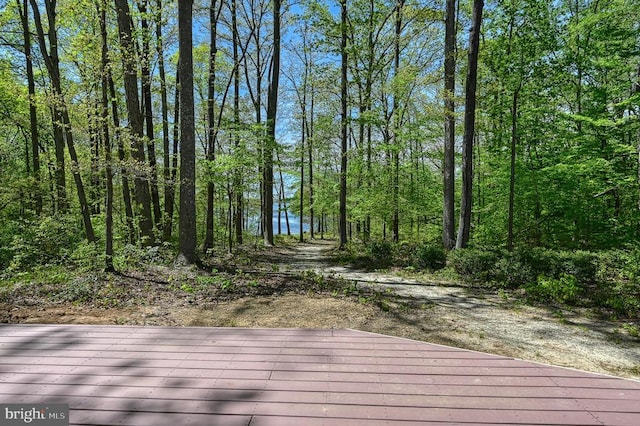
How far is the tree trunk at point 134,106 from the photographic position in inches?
287

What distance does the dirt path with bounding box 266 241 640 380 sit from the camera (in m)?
3.56

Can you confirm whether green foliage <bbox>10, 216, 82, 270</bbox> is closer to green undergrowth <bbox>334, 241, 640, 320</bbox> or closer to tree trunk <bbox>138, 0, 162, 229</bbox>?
tree trunk <bbox>138, 0, 162, 229</bbox>

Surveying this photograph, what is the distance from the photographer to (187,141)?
24.4 feet

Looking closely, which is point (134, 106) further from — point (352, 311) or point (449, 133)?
point (449, 133)

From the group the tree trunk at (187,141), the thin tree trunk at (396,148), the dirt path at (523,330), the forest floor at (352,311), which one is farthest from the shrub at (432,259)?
the tree trunk at (187,141)

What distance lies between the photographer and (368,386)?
2463mm

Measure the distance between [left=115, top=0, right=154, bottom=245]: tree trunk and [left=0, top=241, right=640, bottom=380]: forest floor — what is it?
2516 mm

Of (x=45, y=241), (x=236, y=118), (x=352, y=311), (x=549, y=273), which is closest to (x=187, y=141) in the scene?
(x=236, y=118)

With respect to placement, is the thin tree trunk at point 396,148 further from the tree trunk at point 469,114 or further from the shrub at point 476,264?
the shrub at point 476,264

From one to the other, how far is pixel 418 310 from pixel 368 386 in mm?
2959

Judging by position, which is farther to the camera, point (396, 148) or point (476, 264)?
point (396, 148)

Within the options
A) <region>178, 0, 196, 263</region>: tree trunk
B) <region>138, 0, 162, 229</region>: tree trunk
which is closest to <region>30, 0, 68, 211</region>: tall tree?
<region>138, 0, 162, 229</region>: tree trunk

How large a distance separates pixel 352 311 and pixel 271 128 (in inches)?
315

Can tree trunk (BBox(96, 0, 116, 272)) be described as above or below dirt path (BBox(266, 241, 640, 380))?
above
